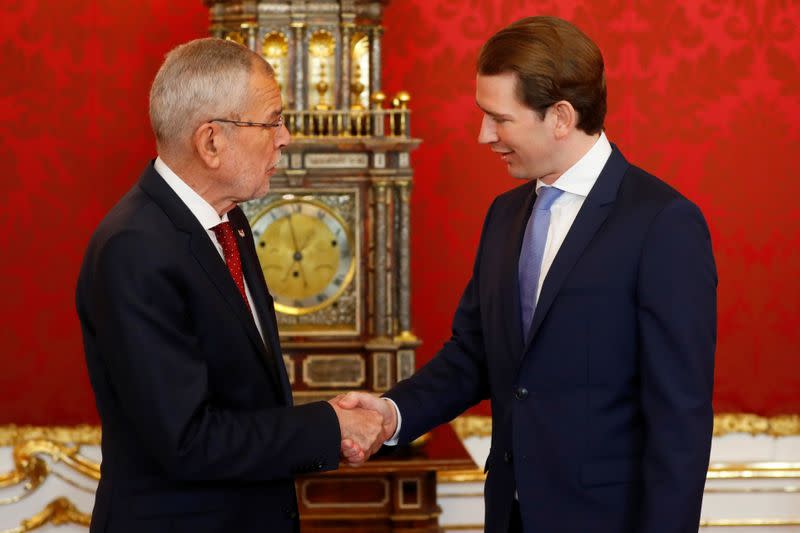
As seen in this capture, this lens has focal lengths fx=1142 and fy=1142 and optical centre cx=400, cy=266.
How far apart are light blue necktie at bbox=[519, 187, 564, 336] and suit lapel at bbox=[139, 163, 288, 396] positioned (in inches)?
21.6

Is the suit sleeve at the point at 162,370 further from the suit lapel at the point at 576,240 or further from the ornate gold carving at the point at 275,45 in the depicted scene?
the ornate gold carving at the point at 275,45

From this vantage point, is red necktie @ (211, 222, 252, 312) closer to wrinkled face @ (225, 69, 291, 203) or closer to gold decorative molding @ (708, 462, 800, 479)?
wrinkled face @ (225, 69, 291, 203)

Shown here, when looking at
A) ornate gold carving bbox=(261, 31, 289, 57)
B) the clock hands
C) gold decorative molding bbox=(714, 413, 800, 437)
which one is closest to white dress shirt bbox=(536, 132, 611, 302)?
the clock hands

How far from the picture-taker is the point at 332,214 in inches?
160

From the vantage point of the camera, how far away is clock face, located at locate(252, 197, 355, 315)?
405cm

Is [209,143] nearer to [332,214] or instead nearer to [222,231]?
[222,231]

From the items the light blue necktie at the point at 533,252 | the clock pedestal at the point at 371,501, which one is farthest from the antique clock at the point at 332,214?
the light blue necktie at the point at 533,252

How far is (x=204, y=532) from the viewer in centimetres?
225

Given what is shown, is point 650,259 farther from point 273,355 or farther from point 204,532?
point 204,532

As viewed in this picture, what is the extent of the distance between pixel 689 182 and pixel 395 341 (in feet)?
4.93

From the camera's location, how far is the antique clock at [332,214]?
13.3ft

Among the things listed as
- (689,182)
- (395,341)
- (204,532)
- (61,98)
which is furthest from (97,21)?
(204,532)

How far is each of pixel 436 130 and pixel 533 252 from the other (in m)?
2.33

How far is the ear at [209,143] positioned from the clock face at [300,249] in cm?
171
